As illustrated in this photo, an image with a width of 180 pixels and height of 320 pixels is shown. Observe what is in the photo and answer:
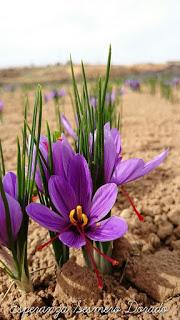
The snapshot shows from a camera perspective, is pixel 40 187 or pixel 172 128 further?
pixel 172 128

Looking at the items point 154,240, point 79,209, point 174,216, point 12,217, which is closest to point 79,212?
point 79,209

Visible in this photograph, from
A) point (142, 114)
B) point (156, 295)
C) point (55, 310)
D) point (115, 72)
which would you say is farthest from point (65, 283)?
point (115, 72)

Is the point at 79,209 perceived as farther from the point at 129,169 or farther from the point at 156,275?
the point at 156,275

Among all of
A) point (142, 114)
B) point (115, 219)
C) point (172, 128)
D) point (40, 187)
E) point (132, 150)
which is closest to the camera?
point (115, 219)

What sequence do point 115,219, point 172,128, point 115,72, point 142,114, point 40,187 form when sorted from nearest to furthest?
point 115,219
point 40,187
point 172,128
point 142,114
point 115,72

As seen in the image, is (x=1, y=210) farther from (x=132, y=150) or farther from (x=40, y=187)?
(x=132, y=150)

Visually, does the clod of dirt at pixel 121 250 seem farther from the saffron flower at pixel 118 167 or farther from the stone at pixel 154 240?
the saffron flower at pixel 118 167

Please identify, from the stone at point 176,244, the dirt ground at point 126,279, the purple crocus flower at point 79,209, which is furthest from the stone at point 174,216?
the purple crocus flower at point 79,209
